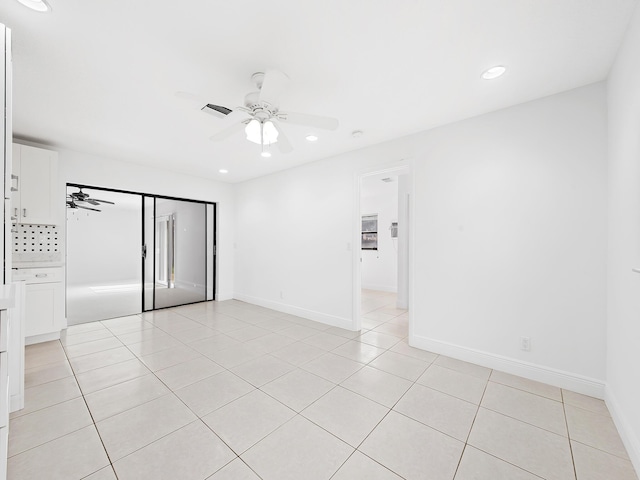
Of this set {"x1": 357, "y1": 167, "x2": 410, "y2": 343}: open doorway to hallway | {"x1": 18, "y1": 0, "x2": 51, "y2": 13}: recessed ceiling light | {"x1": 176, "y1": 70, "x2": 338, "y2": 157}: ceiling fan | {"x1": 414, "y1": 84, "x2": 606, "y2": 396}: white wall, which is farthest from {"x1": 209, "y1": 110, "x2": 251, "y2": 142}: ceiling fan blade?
{"x1": 357, "y1": 167, "x2": 410, "y2": 343}: open doorway to hallway

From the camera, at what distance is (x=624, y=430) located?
1.67 meters

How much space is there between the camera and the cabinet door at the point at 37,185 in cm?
330

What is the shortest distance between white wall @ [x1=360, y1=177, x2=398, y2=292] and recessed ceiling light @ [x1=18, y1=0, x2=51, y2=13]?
567 cm

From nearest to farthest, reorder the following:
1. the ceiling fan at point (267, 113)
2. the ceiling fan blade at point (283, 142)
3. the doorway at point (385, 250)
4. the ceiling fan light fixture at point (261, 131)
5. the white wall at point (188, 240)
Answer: the ceiling fan at point (267, 113) < the ceiling fan light fixture at point (261, 131) < the ceiling fan blade at point (283, 142) < the doorway at point (385, 250) < the white wall at point (188, 240)

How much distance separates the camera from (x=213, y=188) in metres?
5.61

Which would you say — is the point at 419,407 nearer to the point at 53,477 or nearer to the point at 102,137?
the point at 53,477

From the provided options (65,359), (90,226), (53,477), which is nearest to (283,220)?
(65,359)

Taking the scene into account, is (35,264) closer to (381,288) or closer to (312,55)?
(312,55)

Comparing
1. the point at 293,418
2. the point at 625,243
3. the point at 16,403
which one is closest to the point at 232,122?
the point at 293,418

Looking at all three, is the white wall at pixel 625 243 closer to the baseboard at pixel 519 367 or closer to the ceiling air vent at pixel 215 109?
the baseboard at pixel 519 367

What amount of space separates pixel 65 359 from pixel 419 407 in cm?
358

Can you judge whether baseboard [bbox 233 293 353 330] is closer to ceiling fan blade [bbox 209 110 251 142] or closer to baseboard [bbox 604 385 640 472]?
baseboard [bbox 604 385 640 472]

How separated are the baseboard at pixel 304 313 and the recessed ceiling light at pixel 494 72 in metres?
3.14

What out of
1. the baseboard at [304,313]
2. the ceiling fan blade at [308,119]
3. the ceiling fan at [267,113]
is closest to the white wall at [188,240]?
the baseboard at [304,313]
